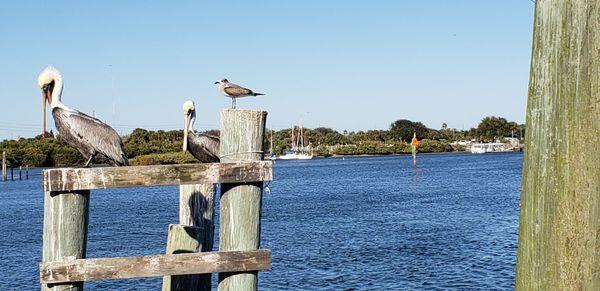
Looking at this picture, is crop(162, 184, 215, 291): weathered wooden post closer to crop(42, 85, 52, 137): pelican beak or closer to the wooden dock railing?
crop(42, 85, 52, 137): pelican beak

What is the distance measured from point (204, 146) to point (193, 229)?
1161mm

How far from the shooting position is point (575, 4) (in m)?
2.28

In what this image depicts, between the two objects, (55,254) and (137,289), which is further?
(137,289)

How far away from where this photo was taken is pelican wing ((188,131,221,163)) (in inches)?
320

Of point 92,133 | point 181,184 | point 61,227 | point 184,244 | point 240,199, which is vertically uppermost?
point 92,133

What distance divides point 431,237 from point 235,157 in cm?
2447

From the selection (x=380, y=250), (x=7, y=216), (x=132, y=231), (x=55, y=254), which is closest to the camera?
(x=55, y=254)

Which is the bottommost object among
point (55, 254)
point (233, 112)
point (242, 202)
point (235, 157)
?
point (55, 254)

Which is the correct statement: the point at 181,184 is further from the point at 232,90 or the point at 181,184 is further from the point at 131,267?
the point at 232,90

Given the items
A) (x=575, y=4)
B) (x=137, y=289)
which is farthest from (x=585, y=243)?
(x=137, y=289)

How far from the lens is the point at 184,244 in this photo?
735cm

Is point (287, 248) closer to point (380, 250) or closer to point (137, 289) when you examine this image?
point (380, 250)

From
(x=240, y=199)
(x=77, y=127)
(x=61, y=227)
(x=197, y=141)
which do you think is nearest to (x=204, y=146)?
(x=197, y=141)

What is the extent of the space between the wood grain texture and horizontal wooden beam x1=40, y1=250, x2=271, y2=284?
244cm
